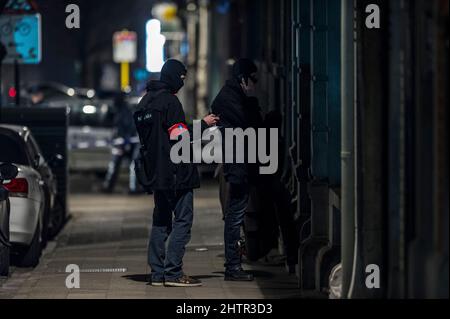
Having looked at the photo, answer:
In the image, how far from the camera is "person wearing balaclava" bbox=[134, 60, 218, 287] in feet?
43.7

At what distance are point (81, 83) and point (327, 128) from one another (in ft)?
168

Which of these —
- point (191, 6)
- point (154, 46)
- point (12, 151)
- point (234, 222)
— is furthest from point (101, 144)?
point (191, 6)

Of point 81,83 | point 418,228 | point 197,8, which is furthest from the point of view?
point 81,83

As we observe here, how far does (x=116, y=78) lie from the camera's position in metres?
72.9

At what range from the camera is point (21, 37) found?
22203 millimetres

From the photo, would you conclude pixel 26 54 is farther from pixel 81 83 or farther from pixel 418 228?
pixel 81 83

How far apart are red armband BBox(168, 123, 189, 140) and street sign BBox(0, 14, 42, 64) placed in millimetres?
9029

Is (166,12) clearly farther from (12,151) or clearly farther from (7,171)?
(7,171)

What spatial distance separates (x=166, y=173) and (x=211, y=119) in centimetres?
71

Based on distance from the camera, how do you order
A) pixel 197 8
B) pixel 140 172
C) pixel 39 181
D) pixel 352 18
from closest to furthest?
pixel 352 18, pixel 140 172, pixel 39 181, pixel 197 8

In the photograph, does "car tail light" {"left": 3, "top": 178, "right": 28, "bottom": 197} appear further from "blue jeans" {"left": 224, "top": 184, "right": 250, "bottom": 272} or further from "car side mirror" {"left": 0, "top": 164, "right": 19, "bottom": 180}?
"blue jeans" {"left": 224, "top": 184, "right": 250, "bottom": 272}

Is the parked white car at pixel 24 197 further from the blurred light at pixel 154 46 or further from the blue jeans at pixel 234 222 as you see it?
the blurred light at pixel 154 46
